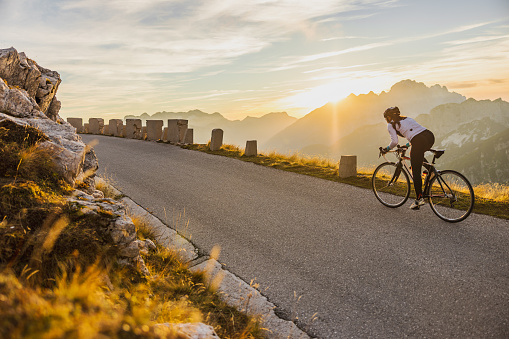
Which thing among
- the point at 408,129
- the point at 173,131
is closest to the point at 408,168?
the point at 408,129

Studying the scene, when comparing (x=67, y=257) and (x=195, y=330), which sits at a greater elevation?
(x=67, y=257)

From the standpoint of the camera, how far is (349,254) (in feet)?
16.1

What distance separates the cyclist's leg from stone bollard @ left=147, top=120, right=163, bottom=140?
15.0 meters

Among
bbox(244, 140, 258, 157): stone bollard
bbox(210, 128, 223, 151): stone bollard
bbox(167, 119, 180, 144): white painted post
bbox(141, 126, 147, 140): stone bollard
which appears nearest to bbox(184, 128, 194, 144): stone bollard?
bbox(167, 119, 180, 144): white painted post

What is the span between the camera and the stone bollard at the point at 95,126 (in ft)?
81.2

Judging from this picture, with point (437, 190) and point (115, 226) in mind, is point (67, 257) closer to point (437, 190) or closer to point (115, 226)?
point (115, 226)

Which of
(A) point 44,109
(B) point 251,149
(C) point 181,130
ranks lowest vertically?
(B) point 251,149

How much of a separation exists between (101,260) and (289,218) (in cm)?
403

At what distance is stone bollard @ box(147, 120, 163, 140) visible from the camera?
1891 centimetres

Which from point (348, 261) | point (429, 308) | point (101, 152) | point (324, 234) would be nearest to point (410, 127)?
point (324, 234)

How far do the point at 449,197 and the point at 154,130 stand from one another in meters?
16.4

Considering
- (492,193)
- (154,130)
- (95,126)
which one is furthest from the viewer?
(95,126)

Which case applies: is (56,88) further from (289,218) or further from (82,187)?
(289,218)

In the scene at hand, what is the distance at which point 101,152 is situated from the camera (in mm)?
14070
